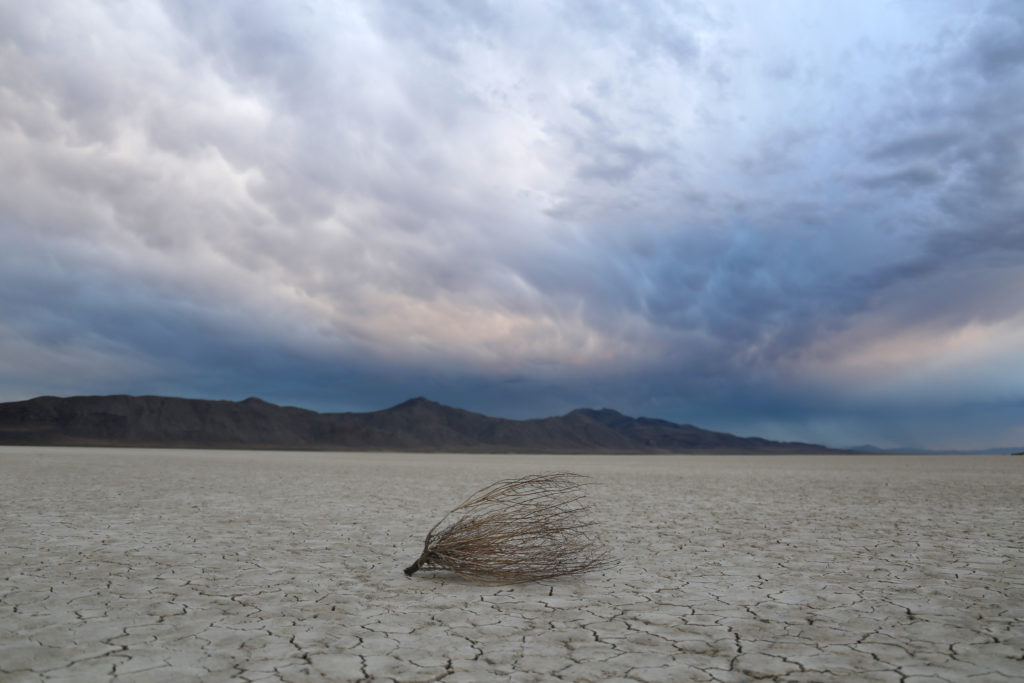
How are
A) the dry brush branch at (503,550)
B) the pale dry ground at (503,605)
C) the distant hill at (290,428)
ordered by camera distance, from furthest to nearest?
the distant hill at (290,428) → the dry brush branch at (503,550) → the pale dry ground at (503,605)

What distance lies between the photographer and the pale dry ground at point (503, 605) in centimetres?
342

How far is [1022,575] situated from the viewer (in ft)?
18.2

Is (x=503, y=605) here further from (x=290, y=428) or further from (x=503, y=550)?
(x=290, y=428)

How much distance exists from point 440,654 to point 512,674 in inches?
19.1

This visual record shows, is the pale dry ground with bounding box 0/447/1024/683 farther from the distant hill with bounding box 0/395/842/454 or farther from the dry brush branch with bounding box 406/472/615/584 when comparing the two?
the distant hill with bounding box 0/395/842/454

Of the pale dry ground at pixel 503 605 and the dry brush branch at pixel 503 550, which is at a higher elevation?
the dry brush branch at pixel 503 550

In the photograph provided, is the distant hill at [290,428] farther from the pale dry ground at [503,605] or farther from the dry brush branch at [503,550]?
the dry brush branch at [503,550]

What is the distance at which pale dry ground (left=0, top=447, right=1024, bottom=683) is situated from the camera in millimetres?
3424

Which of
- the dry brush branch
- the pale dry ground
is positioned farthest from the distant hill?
the dry brush branch

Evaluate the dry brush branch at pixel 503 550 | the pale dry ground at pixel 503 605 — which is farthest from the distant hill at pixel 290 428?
the dry brush branch at pixel 503 550

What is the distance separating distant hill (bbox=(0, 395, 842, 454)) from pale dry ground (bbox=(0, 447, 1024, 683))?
9515 cm

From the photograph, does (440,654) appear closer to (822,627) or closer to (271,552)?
(822,627)

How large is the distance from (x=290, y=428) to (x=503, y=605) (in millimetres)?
114478

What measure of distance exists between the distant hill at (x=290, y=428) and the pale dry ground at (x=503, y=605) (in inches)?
3746
